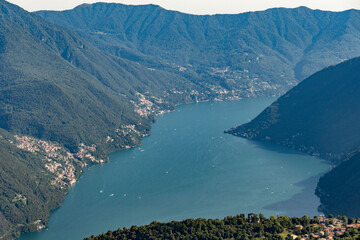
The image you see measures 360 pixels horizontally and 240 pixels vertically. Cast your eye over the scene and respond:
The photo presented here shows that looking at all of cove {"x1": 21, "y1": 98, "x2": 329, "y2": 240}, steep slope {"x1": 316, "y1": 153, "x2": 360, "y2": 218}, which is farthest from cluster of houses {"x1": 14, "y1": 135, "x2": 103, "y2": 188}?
steep slope {"x1": 316, "y1": 153, "x2": 360, "y2": 218}

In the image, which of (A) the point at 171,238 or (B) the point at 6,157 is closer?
(A) the point at 171,238

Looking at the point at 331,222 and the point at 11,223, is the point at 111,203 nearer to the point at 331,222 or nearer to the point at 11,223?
the point at 11,223

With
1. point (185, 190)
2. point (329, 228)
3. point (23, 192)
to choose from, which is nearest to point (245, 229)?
point (329, 228)

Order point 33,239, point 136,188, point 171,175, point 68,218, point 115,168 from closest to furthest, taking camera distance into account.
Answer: point 33,239 < point 68,218 < point 136,188 < point 171,175 < point 115,168

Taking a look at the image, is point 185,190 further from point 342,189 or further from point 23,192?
point 23,192

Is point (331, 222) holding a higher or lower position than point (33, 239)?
higher

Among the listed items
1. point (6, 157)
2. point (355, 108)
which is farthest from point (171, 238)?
point (355, 108)
